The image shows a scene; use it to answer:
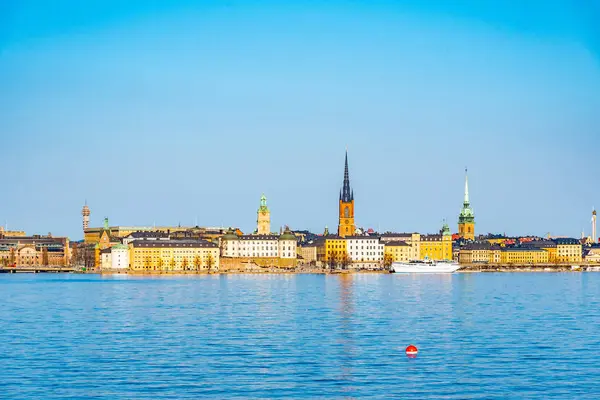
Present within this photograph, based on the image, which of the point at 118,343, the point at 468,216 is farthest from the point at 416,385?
the point at 468,216

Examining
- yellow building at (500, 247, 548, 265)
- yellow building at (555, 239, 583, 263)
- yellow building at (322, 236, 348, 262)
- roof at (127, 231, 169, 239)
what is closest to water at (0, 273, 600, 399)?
yellow building at (322, 236, 348, 262)

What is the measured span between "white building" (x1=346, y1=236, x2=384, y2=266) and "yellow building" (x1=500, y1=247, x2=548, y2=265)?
26.8 metres

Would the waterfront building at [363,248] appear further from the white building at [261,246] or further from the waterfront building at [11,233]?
the waterfront building at [11,233]

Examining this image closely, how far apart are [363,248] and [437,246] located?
43.4 ft

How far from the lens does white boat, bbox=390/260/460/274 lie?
135500 millimetres

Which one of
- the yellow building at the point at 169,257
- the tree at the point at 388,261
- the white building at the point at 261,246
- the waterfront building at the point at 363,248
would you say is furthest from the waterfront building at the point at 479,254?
the yellow building at the point at 169,257

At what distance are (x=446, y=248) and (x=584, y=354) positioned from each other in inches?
5061

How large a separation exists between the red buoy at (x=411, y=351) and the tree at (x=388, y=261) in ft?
377

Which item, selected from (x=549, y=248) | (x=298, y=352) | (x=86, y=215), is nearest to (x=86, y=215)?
(x=86, y=215)

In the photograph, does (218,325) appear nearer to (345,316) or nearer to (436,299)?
(345,316)

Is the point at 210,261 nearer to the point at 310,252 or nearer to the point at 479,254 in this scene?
the point at 310,252

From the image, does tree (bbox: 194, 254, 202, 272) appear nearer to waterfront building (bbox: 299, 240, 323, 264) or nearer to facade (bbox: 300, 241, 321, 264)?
waterfront building (bbox: 299, 240, 323, 264)

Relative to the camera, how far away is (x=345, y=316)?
4469cm

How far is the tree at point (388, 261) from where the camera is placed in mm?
146438
